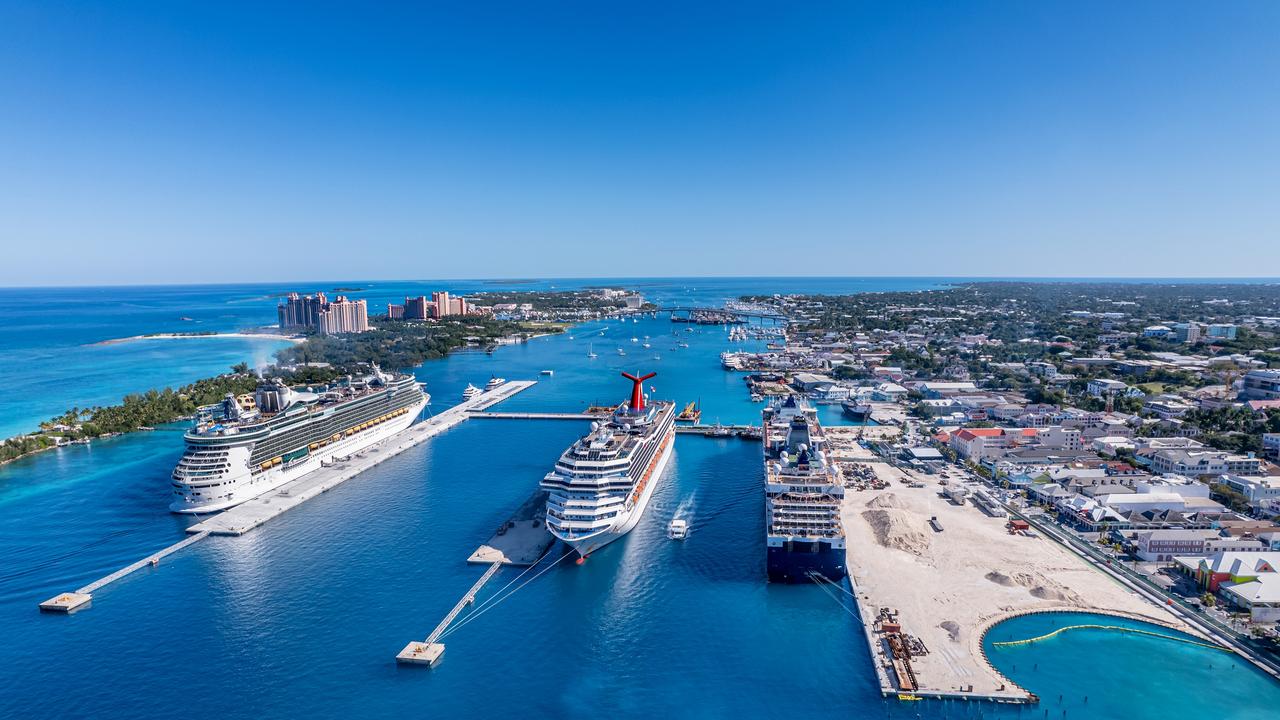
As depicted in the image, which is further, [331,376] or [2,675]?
[331,376]

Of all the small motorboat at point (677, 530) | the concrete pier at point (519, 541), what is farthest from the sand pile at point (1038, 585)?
the concrete pier at point (519, 541)

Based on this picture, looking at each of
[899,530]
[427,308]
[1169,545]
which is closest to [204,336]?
[427,308]

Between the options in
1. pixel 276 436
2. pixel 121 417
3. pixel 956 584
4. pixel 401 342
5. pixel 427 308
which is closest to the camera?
pixel 956 584

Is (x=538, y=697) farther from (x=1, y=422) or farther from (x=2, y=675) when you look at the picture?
(x=1, y=422)

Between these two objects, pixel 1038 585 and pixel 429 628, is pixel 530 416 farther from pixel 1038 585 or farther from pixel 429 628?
pixel 1038 585

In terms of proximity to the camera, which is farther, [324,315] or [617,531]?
[324,315]

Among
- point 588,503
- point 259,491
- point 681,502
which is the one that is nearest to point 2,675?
point 259,491

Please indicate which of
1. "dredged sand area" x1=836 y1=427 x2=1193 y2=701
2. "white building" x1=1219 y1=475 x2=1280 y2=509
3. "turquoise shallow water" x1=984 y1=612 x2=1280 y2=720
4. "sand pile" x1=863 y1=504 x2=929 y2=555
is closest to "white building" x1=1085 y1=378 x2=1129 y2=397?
"white building" x1=1219 y1=475 x2=1280 y2=509
